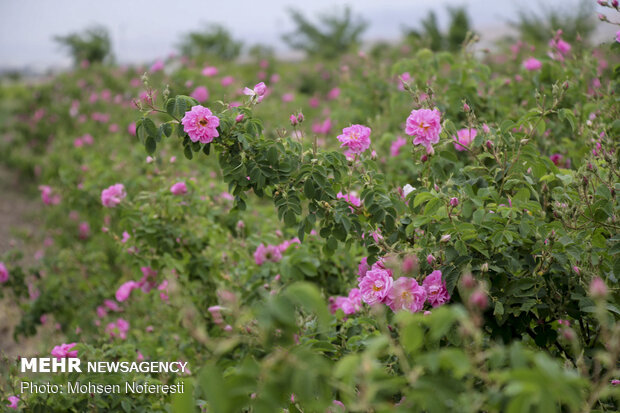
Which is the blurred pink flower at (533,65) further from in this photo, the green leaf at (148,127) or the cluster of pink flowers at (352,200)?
the green leaf at (148,127)

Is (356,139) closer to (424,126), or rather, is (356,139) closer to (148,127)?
(424,126)

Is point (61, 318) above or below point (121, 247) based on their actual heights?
below

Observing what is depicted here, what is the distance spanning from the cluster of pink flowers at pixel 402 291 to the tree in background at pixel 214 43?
8.03m

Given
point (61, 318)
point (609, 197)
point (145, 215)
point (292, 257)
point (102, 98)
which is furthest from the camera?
point (102, 98)

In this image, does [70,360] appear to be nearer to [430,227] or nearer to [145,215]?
[145,215]

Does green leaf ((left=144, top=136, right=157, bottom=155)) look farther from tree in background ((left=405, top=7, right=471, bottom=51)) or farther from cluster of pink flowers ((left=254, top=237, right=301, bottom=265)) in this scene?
tree in background ((left=405, top=7, right=471, bottom=51))

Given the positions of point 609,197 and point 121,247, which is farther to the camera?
point 121,247

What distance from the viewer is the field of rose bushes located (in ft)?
2.43

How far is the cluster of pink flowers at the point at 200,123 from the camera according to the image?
1.36 m

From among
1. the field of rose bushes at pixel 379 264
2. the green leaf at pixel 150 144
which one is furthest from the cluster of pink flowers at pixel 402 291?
the green leaf at pixel 150 144

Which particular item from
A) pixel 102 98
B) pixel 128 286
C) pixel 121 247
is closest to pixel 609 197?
pixel 121 247

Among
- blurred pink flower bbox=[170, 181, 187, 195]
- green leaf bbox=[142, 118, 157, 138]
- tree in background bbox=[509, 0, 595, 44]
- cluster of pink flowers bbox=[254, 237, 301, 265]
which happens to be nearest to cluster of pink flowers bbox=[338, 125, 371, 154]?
green leaf bbox=[142, 118, 157, 138]

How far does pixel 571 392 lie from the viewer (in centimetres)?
64

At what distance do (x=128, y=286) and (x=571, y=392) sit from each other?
2.20 metres
